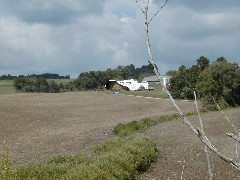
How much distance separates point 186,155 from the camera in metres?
29.5

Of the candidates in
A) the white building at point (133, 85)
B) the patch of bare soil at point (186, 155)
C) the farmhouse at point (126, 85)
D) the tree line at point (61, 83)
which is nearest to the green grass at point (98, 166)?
the patch of bare soil at point (186, 155)

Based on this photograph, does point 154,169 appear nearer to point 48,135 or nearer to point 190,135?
point 190,135

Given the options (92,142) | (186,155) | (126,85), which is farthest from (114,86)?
(186,155)

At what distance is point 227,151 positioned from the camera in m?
29.3

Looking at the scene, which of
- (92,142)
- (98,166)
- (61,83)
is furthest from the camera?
(61,83)

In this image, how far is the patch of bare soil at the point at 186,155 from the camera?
2409 centimetres

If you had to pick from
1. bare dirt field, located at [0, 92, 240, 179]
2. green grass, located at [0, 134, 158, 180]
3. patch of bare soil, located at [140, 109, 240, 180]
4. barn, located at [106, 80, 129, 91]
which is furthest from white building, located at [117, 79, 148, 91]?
green grass, located at [0, 134, 158, 180]

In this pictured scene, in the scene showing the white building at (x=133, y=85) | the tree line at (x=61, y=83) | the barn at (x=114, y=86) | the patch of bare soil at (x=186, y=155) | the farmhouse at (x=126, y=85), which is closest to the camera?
the patch of bare soil at (x=186, y=155)

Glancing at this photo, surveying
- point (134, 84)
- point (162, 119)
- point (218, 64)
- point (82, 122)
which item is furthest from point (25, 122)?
point (134, 84)

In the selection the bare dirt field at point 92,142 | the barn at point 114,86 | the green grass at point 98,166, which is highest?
the barn at point 114,86

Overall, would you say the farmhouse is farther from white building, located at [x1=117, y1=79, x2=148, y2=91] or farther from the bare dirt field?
the bare dirt field

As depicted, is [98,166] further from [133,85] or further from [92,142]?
[133,85]

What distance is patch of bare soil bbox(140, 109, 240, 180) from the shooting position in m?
24.1

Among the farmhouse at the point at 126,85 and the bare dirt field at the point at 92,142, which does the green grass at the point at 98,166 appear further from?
the farmhouse at the point at 126,85
